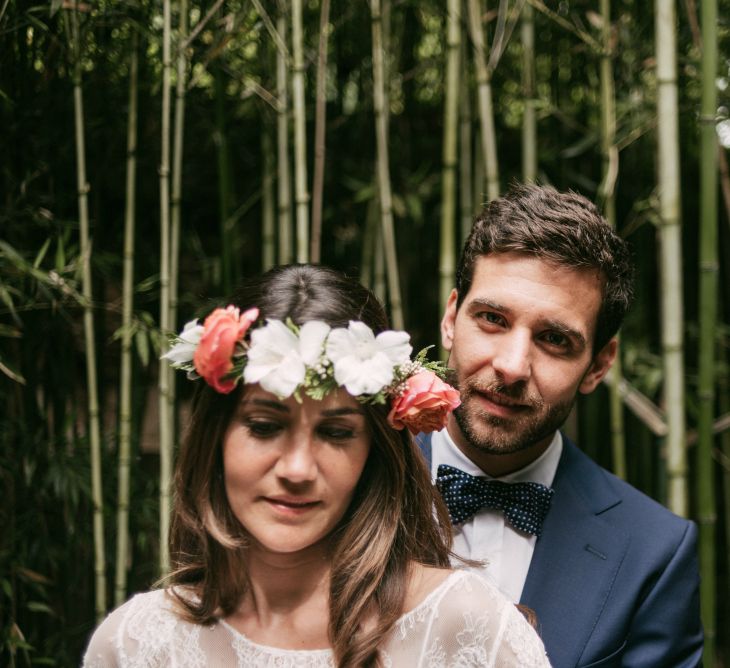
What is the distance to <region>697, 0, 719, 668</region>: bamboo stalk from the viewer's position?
180 cm

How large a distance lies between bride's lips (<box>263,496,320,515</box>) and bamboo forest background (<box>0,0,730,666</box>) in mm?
815

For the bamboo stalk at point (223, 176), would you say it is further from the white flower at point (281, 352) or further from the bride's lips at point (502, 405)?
the white flower at point (281, 352)

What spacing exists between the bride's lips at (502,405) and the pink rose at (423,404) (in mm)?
434

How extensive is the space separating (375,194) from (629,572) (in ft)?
4.23

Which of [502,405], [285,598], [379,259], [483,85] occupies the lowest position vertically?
[285,598]

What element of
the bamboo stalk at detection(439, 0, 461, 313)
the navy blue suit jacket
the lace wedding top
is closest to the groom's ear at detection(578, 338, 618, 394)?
the navy blue suit jacket

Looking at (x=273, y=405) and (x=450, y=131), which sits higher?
(x=450, y=131)

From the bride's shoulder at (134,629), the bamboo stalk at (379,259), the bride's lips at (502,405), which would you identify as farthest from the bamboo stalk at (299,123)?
the bride's shoulder at (134,629)

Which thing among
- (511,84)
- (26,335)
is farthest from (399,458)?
(511,84)

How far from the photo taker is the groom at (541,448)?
5.45 ft

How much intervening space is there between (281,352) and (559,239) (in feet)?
2.44

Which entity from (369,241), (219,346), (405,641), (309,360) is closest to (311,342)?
(309,360)

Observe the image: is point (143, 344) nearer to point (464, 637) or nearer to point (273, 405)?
point (273, 405)

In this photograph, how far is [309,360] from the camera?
1159 mm
